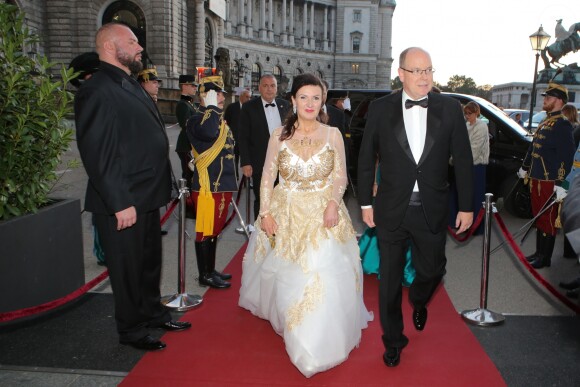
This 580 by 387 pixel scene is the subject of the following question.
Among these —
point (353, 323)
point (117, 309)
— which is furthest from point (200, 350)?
point (353, 323)

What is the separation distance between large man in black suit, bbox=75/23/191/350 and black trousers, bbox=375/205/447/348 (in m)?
1.68

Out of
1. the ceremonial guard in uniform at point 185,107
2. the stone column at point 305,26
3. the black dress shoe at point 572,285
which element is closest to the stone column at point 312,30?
the stone column at point 305,26

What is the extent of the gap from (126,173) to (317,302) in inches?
62.9

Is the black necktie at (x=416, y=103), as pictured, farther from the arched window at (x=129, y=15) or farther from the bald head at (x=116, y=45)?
the arched window at (x=129, y=15)

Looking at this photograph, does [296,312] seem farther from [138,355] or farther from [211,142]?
[211,142]

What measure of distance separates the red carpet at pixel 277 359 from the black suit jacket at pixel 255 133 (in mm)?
2410

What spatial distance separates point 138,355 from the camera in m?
3.71

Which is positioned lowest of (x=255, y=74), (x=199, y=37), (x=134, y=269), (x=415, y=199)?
(x=134, y=269)

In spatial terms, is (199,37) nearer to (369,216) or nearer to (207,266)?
(207,266)

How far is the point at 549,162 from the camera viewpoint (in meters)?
5.88

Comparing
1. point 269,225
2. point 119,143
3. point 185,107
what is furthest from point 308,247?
point 185,107

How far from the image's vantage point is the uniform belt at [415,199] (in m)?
3.44

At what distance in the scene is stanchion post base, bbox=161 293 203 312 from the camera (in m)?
4.60

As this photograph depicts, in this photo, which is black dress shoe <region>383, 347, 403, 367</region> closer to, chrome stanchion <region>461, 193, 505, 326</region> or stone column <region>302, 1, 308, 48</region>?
chrome stanchion <region>461, 193, 505, 326</region>
